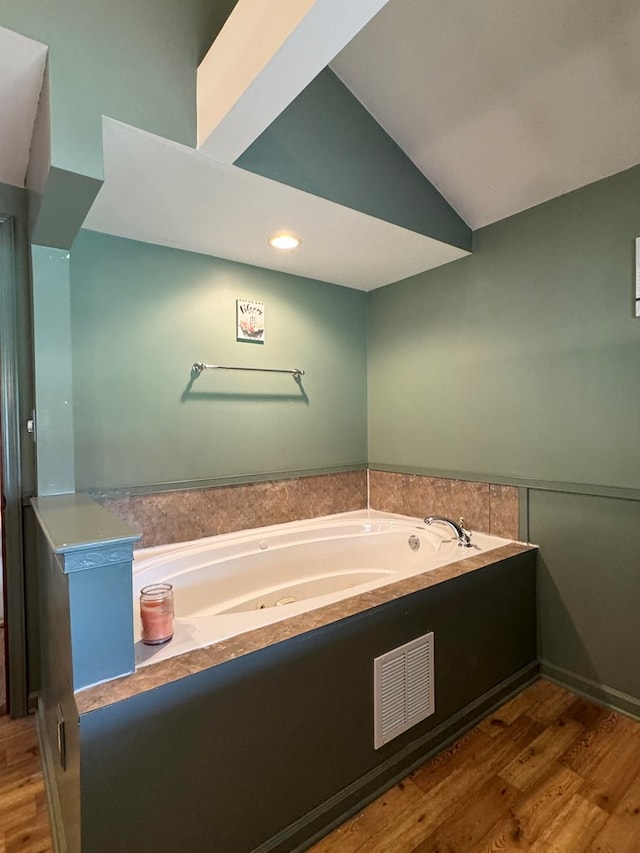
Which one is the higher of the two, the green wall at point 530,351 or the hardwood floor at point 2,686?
the green wall at point 530,351

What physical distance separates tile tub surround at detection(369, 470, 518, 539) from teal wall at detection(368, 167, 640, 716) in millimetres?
86

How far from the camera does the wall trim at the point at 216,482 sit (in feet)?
6.97

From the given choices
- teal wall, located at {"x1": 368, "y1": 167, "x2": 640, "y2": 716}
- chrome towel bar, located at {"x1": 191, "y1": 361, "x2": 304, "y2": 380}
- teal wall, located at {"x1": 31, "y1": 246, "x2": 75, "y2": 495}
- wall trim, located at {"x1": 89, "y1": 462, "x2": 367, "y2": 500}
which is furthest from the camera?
chrome towel bar, located at {"x1": 191, "y1": 361, "x2": 304, "y2": 380}

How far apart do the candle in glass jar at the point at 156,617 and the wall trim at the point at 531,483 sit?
175 centimetres

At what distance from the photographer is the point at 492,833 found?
51.6 inches

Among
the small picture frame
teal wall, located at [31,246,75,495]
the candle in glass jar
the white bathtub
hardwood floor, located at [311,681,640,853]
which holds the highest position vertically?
the small picture frame

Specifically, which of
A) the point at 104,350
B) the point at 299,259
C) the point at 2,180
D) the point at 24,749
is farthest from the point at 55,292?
the point at 24,749

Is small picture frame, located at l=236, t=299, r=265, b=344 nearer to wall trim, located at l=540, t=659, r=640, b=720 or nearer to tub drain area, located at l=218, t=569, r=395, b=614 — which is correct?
tub drain area, located at l=218, t=569, r=395, b=614

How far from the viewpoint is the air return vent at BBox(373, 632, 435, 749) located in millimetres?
1462

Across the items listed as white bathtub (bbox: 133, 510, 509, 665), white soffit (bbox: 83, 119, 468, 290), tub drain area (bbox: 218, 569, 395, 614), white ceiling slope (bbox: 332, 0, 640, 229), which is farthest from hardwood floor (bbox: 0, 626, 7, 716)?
white ceiling slope (bbox: 332, 0, 640, 229)

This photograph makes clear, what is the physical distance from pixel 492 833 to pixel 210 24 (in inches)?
107

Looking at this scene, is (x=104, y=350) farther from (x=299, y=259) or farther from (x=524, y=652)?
(x=524, y=652)

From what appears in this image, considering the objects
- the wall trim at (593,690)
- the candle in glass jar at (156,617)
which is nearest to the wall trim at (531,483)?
the wall trim at (593,690)

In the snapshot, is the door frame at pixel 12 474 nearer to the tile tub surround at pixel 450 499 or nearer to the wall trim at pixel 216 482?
the wall trim at pixel 216 482
